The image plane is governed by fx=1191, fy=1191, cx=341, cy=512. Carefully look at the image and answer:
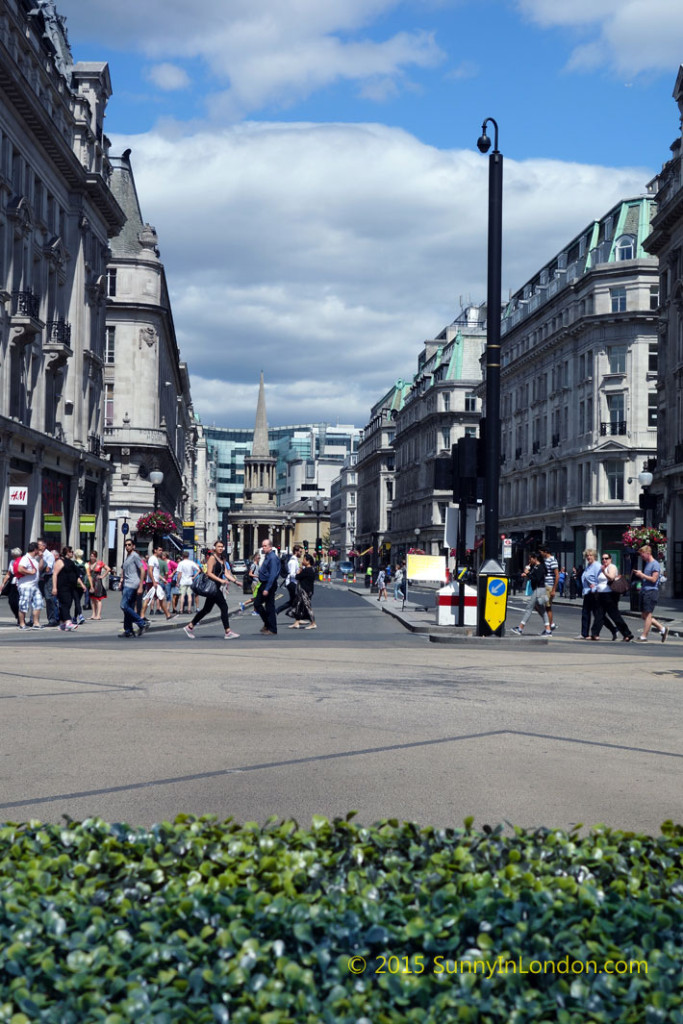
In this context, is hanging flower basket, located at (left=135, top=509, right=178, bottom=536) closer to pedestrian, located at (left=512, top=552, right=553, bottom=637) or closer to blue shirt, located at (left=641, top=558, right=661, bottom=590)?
pedestrian, located at (left=512, top=552, right=553, bottom=637)

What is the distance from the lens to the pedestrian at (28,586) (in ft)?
83.5

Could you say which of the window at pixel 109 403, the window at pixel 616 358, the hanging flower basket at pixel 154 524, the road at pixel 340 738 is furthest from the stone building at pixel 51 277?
→ the window at pixel 616 358

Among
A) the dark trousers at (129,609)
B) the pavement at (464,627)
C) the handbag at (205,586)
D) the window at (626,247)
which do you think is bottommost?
the pavement at (464,627)

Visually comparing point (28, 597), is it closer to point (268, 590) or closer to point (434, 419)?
point (268, 590)

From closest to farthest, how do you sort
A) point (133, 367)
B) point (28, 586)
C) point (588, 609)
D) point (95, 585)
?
point (588, 609), point (28, 586), point (95, 585), point (133, 367)

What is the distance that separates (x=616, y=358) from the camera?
7044cm

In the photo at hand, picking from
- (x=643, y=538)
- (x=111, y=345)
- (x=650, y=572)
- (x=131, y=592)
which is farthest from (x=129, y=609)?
(x=111, y=345)

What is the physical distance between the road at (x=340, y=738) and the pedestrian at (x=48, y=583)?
9518 mm

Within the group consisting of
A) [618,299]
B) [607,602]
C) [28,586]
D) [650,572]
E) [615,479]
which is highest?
[618,299]

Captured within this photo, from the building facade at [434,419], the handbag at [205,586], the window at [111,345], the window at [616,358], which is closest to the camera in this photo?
the handbag at [205,586]

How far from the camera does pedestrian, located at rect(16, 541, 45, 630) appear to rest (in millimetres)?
25438

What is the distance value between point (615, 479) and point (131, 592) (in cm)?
5082

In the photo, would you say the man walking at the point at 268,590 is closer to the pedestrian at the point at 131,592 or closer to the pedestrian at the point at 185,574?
the pedestrian at the point at 131,592

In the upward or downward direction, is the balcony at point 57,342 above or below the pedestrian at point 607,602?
above
